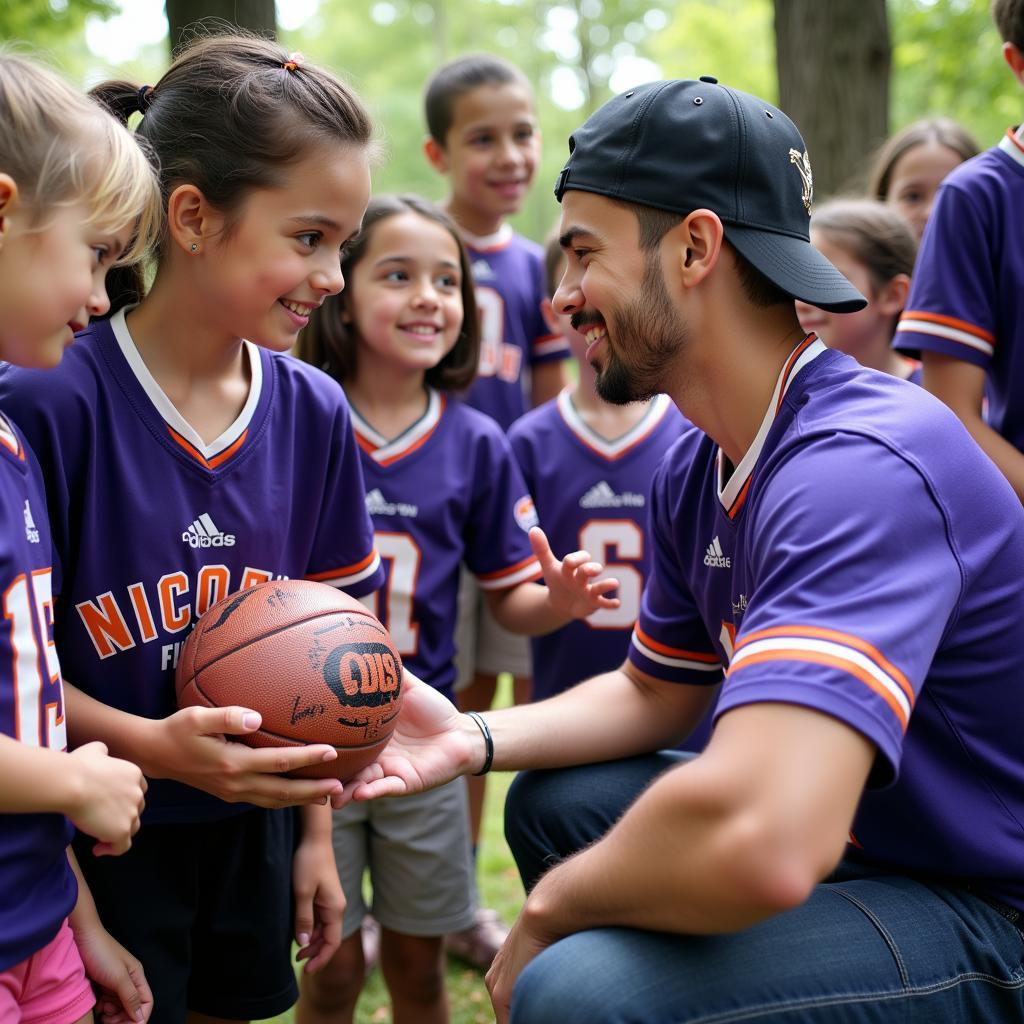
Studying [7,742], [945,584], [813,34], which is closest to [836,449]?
[945,584]

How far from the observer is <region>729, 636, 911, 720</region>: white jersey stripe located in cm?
198

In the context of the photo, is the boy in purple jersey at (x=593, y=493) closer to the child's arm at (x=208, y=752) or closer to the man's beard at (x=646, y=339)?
the man's beard at (x=646, y=339)

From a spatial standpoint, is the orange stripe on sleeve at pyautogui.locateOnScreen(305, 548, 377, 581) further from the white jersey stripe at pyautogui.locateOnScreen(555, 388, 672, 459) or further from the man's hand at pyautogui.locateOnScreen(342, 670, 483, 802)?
the white jersey stripe at pyautogui.locateOnScreen(555, 388, 672, 459)

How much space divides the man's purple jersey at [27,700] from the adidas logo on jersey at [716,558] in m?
1.45

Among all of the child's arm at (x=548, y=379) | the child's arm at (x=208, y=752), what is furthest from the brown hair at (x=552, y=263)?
the child's arm at (x=208, y=752)

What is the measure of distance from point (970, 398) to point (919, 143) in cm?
219

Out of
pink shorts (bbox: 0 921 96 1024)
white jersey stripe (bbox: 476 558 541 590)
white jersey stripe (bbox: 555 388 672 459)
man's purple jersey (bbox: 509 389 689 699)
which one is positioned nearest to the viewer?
pink shorts (bbox: 0 921 96 1024)

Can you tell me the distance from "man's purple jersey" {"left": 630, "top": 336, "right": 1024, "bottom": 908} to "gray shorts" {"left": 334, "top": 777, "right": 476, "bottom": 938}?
1329mm

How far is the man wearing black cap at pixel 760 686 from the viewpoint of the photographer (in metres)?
1.99

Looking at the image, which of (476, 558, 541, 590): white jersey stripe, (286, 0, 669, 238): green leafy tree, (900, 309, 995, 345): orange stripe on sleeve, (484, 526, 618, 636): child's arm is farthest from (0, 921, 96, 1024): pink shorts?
(286, 0, 669, 238): green leafy tree

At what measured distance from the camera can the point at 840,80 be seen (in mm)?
7508

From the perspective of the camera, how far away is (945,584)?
216 cm

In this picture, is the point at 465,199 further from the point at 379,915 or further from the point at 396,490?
the point at 379,915

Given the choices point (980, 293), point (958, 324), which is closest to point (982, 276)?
point (980, 293)
